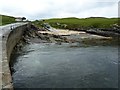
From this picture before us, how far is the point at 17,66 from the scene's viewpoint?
105 ft

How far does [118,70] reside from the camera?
29781mm

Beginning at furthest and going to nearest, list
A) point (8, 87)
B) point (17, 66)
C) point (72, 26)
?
1. point (72, 26)
2. point (17, 66)
3. point (8, 87)

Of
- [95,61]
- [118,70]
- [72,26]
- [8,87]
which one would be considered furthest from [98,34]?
[8,87]

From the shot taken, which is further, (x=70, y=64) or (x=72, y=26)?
(x=72, y=26)

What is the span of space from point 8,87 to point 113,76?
15.4 meters

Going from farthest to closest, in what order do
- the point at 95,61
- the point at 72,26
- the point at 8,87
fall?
the point at 72,26 < the point at 95,61 < the point at 8,87

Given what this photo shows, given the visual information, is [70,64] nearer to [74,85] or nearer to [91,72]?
[91,72]

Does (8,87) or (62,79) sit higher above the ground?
(8,87)

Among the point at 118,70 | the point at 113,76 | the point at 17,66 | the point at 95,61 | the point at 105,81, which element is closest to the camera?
the point at 105,81

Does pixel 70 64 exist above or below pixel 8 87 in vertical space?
below

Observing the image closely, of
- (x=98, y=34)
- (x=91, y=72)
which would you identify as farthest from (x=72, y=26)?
(x=91, y=72)

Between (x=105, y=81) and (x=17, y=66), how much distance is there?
1255 centimetres

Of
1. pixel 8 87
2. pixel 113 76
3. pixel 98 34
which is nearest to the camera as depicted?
pixel 8 87

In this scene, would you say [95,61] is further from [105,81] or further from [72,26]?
[72,26]
